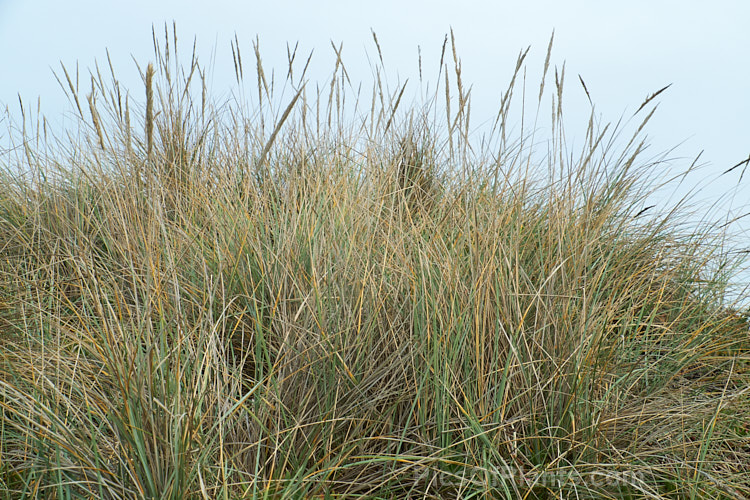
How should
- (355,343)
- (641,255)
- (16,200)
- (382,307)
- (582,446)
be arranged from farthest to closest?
(16,200), (641,255), (382,307), (355,343), (582,446)

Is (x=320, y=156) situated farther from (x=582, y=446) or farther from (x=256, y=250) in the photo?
(x=582, y=446)

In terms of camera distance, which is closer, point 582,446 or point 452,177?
point 582,446

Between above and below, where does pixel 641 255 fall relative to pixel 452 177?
below

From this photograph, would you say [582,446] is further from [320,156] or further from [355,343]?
[320,156]

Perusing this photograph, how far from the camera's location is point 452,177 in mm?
2656

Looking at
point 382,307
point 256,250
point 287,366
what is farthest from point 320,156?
point 287,366

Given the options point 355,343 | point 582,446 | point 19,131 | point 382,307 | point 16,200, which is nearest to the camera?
point 582,446

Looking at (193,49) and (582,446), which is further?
(193,49)

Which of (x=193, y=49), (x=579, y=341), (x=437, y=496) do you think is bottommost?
(x=437, y=496)

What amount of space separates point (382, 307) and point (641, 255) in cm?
138

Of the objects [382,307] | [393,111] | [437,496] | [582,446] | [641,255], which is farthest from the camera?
Result: [641,255]

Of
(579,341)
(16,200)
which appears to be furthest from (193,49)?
(579,341)

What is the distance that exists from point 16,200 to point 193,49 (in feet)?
3.76

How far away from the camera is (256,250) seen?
5.69 feet
